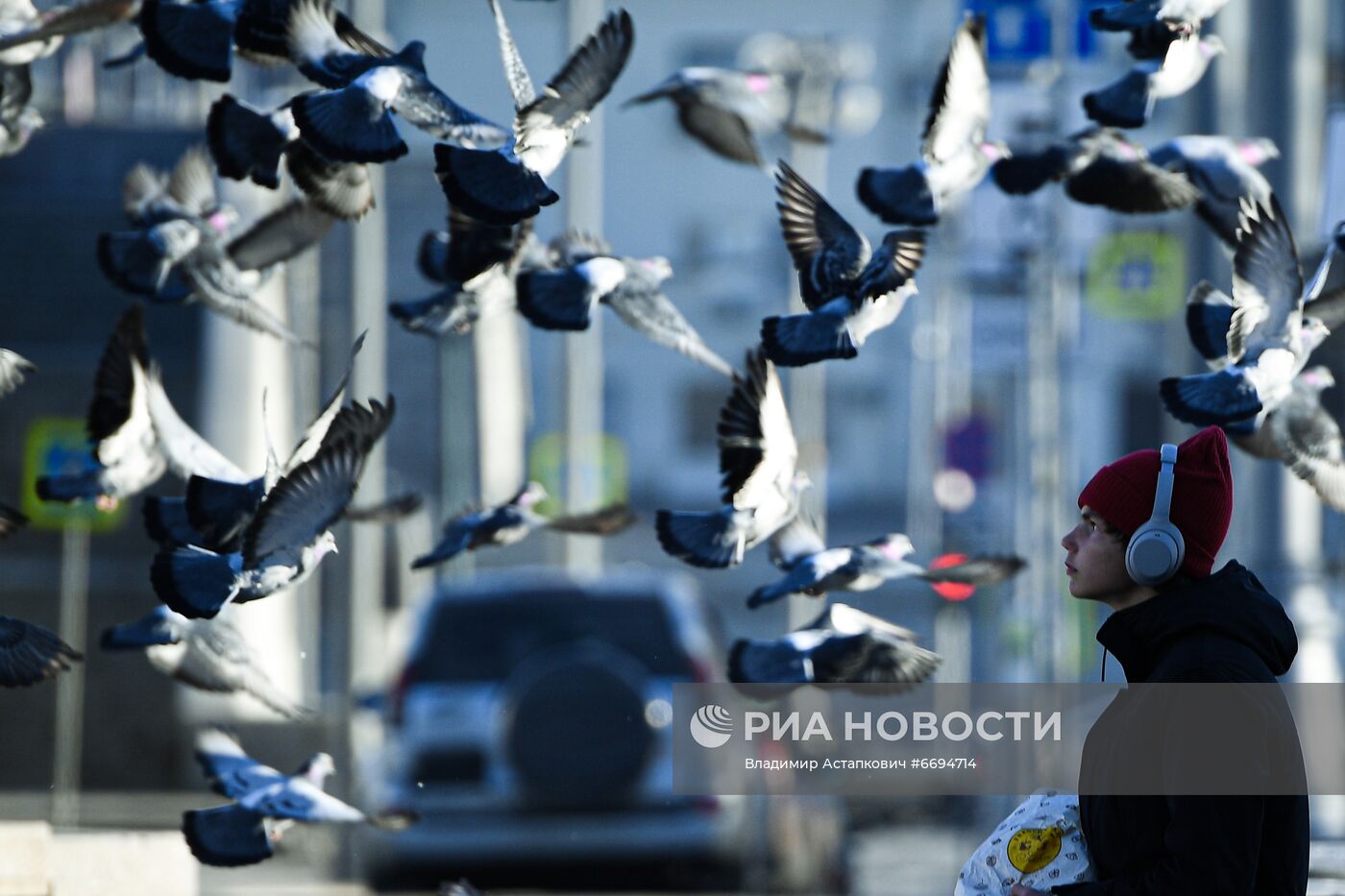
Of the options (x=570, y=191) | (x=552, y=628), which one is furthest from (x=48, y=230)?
(x=552, y=628)

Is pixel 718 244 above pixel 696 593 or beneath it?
above

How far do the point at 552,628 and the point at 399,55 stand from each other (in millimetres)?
5669

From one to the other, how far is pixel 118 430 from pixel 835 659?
1.57m

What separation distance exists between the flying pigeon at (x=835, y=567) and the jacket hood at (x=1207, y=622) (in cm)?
148

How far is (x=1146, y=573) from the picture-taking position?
2.46m

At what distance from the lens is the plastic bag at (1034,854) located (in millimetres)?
2480

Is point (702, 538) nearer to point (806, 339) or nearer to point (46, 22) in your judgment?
point (806, 339)

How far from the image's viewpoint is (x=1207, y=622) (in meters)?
2.37

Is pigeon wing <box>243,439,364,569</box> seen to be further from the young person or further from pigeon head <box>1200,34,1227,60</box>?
pigeon head <box>1200,34,1227,60</box>

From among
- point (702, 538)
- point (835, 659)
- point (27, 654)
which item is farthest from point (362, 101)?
point (835, 659)

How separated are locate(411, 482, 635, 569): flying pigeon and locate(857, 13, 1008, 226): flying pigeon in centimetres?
100

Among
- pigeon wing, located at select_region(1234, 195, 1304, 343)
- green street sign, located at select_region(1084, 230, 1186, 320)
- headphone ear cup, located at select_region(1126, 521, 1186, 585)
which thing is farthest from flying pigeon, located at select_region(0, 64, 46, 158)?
green street sign, located at select_region(1084, 230, 1186, 320)

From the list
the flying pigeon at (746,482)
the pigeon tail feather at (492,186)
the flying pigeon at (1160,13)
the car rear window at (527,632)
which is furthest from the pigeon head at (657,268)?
the car rear window at (527,632)

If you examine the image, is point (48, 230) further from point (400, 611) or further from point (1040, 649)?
point (1040, 649)
